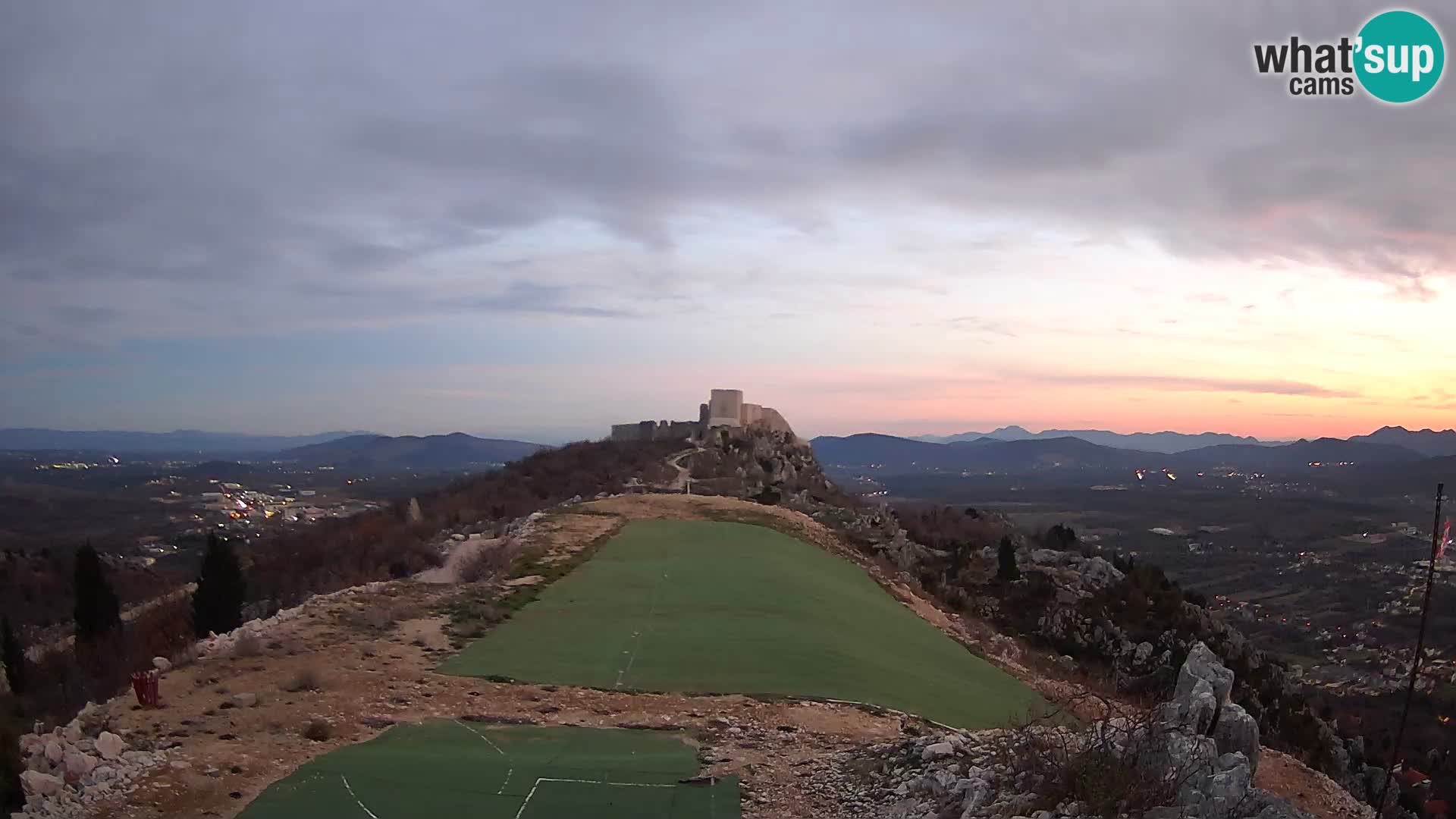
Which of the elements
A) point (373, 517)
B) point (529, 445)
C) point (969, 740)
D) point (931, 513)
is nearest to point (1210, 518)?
point (931, 513)

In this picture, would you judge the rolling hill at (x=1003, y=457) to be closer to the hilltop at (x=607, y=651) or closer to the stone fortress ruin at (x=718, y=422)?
the stone fortress ruin at (x=718, y=422)

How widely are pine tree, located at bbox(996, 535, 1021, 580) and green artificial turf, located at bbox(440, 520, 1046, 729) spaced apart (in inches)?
647

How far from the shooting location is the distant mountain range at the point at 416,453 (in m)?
160

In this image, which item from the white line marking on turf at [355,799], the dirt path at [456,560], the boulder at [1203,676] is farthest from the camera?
the dirt path at [456,560]

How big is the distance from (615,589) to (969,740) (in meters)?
10.7

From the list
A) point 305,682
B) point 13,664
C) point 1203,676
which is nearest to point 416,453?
point 13,664

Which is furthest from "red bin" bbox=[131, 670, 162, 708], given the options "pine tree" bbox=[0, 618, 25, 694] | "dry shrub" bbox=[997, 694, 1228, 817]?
"pine tree" bbox=[0, 618, 25, 694]

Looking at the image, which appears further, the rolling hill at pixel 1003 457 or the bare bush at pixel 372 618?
the rolling hill at pixel 1003 457

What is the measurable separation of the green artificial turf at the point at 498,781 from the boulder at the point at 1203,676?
398cm

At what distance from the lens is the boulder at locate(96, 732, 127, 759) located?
8031 mm

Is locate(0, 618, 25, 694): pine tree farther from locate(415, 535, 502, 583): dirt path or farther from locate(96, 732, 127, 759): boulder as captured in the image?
locate(96, 732, 127, 759): boulder

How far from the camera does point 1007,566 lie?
1486 inches

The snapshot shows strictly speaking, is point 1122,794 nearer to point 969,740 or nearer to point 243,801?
point 969,740

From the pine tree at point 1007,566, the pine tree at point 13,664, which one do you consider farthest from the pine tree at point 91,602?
the pine tree at point 1007,566
